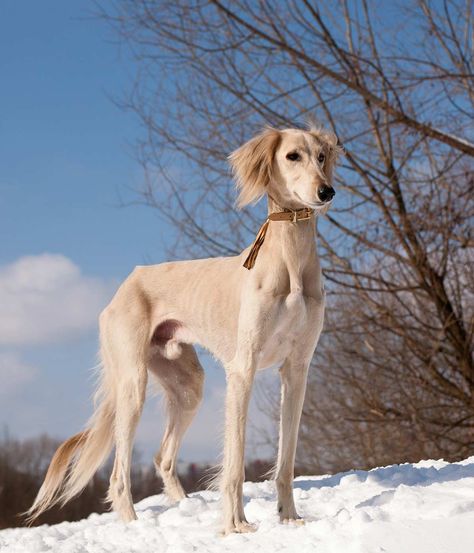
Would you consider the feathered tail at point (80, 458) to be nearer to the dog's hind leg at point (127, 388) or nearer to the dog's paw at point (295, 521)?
the dog's hind leg at point (127, 388)

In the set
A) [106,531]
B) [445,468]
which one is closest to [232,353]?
[106,531]

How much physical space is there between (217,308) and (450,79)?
10.3 ft

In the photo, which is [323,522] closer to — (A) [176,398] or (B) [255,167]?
(B) [255,167]

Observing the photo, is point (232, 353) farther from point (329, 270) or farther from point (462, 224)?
point (462, 224)

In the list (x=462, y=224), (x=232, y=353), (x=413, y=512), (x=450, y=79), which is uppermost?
(x=450, y=79)

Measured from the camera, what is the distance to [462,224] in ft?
21.7

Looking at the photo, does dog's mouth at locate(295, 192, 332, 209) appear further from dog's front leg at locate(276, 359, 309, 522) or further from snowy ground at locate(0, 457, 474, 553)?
snowy ground at locate(0, 457, 474, 553)

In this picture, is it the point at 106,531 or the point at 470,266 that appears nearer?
the point at 106,531

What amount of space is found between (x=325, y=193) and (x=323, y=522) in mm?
1365

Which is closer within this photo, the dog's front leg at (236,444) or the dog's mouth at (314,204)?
the dog's mouth at (314,204)

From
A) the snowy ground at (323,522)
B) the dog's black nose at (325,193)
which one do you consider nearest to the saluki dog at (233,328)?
the dog's black nose at (325,193)

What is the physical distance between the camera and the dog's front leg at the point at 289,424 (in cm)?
371

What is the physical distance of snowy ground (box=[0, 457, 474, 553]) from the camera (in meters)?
2.89

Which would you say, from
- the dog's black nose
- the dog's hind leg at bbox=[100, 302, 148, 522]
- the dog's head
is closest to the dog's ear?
the dog's head
